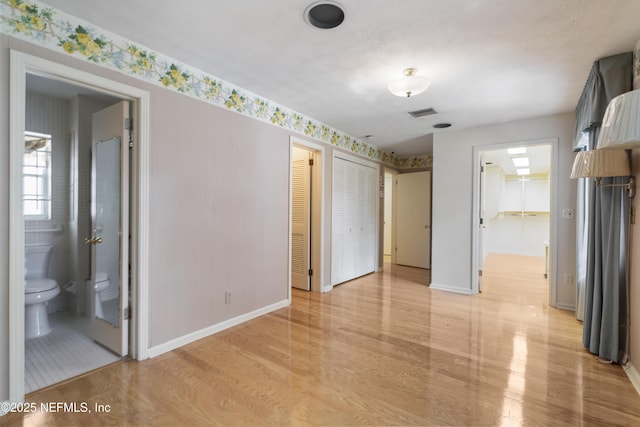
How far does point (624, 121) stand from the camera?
1.38m

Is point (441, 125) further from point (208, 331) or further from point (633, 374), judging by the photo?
point (208, 331)

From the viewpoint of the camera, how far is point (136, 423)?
1.64 metres

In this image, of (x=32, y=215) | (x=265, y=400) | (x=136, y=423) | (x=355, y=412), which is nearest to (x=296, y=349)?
(x=265, y=400)

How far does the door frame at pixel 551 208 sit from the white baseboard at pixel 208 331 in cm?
274

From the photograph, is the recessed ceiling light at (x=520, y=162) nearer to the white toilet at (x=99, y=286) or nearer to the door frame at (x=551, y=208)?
the door frame at (x=551, y=208)

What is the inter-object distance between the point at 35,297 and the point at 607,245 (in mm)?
4739

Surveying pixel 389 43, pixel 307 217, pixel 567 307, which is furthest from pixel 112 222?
pixel 567 307

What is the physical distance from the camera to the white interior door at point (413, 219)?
5984mm

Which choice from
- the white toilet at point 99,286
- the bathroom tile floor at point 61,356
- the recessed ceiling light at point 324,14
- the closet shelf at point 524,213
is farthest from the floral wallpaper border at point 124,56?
the closet shelf at point 524,213

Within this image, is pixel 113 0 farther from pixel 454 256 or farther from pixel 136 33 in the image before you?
pixel 454 256

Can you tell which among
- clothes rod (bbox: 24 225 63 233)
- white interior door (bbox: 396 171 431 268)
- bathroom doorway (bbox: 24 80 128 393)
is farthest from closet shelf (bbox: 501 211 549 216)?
clothes rod (bbox: 24 225 63 233)

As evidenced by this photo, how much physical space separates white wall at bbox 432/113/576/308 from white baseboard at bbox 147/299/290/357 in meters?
2.52

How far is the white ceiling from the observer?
5.90 feet

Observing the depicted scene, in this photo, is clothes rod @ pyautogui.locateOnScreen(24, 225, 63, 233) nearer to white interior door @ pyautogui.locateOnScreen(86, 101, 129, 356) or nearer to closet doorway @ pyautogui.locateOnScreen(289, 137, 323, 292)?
white interior door @ pyautogui.locateOnScreen(86, 101, 129, 356)
